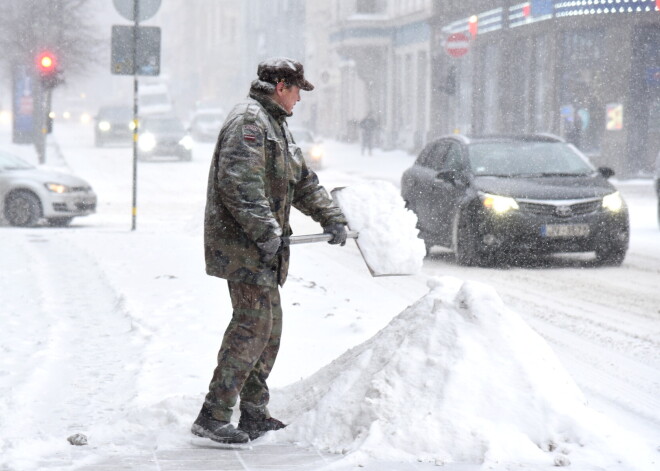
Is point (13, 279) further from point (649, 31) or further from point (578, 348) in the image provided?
point (649, 31)

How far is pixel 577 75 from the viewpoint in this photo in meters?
34.3

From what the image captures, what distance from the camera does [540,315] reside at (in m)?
9.97

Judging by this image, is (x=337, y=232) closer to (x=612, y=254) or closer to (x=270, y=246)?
(x=270, y=246)

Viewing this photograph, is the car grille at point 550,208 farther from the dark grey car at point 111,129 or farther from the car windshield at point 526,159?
the dark grey car at point 111,129

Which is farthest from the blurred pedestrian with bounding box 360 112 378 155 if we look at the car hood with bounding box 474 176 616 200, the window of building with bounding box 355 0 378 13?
the car hood with bounding box 474 176 616 200

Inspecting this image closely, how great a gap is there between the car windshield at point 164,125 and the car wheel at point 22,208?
21760 mm

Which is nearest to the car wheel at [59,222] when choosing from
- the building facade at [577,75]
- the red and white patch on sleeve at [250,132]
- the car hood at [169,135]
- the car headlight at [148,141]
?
the red and white patch on sleeve at [250,132]

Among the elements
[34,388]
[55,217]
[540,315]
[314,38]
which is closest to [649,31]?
[55,217]

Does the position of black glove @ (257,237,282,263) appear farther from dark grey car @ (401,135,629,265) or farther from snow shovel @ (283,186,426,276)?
dark grey car @ (401,135,629,265)

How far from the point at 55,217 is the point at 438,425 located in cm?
1411

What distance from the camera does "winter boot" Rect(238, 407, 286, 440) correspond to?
18.6 feet

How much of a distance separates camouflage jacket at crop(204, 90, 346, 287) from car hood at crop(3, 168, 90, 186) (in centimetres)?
1353

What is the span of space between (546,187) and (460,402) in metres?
8.35

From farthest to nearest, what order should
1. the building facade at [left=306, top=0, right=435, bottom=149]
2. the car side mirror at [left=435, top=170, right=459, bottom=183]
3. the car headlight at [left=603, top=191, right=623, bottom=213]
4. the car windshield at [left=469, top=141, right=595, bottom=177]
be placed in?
the building facade at [left=306, top=0, right=435, bottom=149]
the car windshield at [left=469, top=141, right=595, bottom=177]
the car side mirror at [left=435, top=170, right=459, bottom=183]
the car headlight at [left=603, top=191, right=623, bottom=213]
